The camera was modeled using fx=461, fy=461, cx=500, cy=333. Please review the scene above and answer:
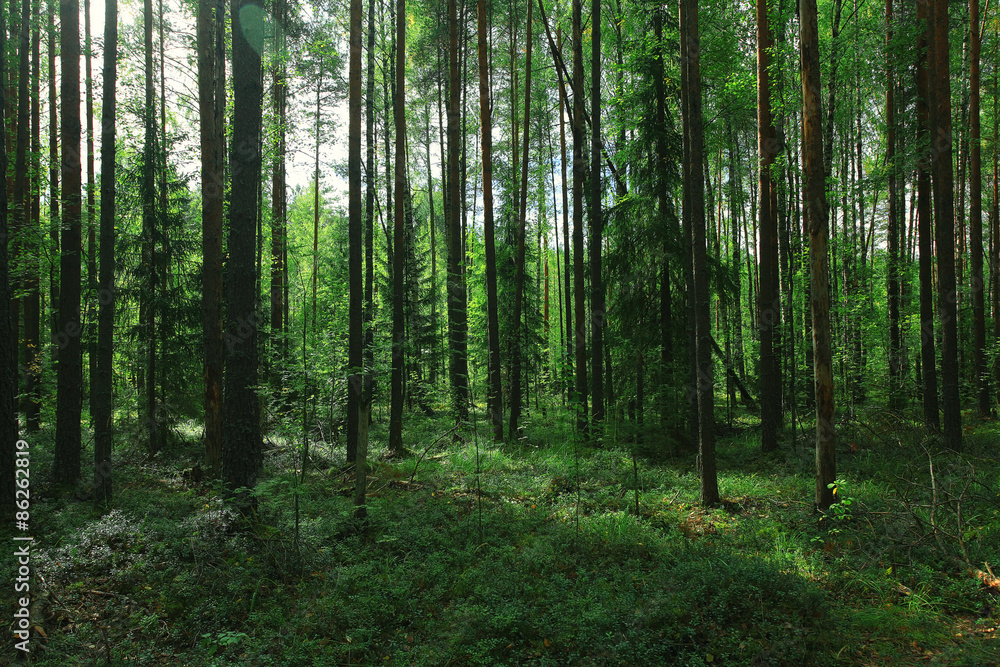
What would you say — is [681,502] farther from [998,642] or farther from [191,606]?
[191,606]

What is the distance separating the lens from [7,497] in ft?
20.5

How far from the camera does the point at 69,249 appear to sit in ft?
25.9

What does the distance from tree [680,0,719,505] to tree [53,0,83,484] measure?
1035cm

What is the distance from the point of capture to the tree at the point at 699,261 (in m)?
7.59

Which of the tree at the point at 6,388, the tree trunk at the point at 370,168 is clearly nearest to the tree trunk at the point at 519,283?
the tree trunk at the point at 370,168

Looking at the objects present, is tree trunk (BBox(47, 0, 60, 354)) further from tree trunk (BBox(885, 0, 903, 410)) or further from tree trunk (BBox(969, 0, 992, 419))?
tree trunk (BBox(969, 0, 992, 419))

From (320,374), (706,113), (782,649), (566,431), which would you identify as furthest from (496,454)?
(706,113)

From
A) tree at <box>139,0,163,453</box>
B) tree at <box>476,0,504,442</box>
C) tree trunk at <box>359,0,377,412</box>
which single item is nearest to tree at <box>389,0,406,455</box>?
tree trunk at <box>359,0,377,412</box>

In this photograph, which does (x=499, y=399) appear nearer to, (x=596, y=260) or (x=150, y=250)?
(x=596, y=260)

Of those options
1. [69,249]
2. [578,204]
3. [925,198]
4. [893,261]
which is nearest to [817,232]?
[925,198]

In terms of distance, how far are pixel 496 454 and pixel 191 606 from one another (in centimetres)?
761

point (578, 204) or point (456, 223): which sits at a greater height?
point (578, 204)

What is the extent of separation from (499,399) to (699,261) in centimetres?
728

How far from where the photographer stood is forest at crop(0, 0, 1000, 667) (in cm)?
464
